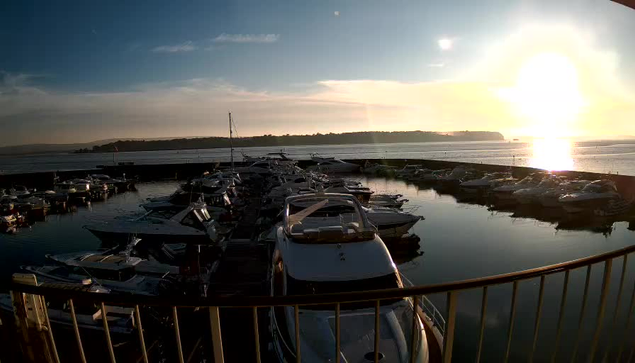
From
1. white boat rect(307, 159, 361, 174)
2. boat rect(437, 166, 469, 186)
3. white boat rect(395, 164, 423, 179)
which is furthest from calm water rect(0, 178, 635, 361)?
white boat rect(307, 159, 361, 174)

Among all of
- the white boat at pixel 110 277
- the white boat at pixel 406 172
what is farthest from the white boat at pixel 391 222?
the white boat at pixel 406 172

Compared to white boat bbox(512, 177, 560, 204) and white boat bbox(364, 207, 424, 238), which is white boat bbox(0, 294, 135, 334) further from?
white boat bbox(512, 177, 560, 204)

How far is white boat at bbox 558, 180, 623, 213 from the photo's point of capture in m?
26.0

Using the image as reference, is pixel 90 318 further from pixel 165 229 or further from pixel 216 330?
pixel 165 229

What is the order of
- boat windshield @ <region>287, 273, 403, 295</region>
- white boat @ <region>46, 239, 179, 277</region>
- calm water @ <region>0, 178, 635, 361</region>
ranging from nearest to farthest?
boat windshield @ <region>287, 273, 403, 295</region>, calm water @ <region>0, 178, 635, 361</region>, white boat @ <region>46, 239, 179, 277</region>

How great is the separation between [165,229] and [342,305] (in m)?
12.8

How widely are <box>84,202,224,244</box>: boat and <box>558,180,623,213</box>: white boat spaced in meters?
A: 26.1

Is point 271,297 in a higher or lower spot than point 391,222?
higher

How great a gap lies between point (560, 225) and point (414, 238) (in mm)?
12599

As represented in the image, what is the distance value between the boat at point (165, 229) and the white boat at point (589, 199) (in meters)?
26.1

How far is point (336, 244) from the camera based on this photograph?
20.6ft

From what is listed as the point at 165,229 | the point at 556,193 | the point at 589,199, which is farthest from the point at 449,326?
the point at 556,193

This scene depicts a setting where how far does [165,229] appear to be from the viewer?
52.5ft

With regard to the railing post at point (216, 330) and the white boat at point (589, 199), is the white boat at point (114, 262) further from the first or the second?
the white boat at point (589, 199)
